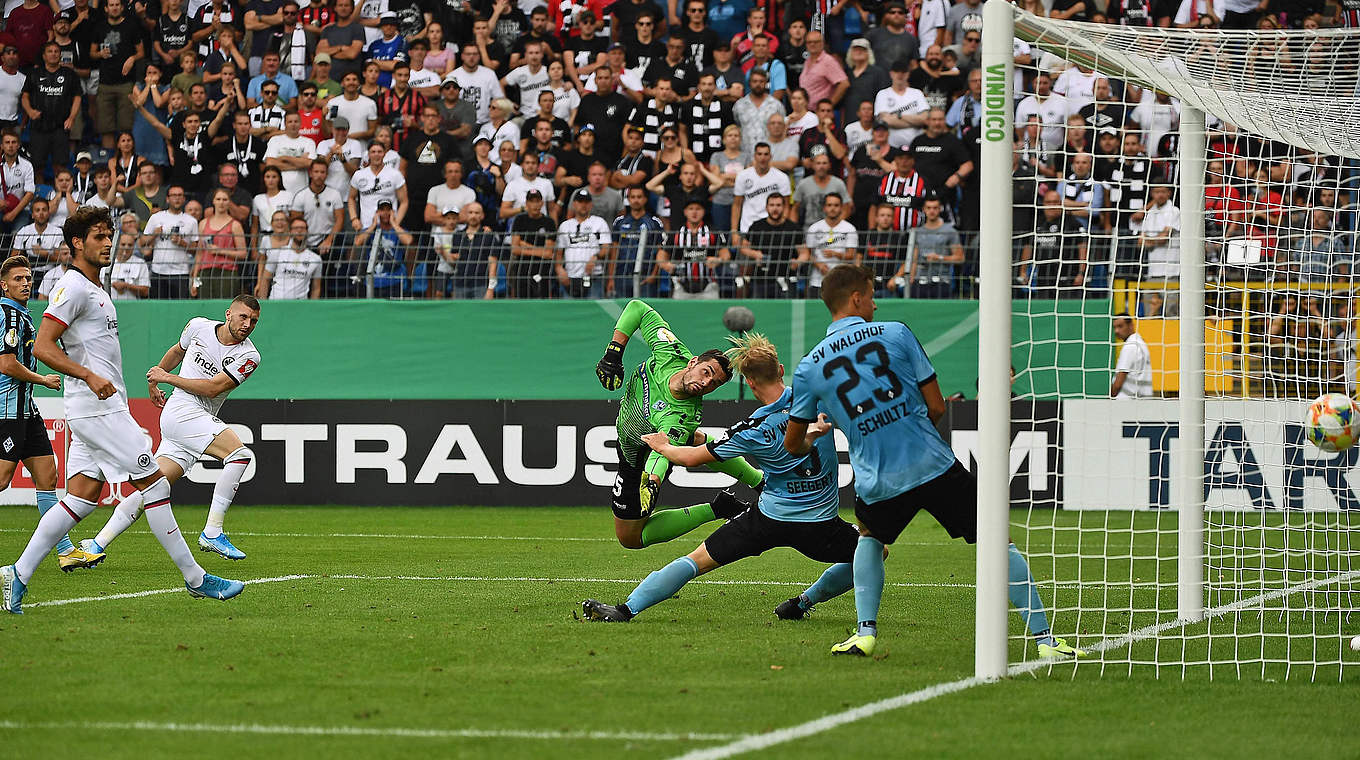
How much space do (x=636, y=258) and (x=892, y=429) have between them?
10.6 m

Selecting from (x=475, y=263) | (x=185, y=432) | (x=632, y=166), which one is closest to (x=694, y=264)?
(x=632, y=166)

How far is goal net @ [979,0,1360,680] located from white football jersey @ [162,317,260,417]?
19.5 ft

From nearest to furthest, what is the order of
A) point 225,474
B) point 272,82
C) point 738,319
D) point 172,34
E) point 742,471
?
point 742,471 < point 225,474 < point 738,319 < point 272,82 < point 172,34

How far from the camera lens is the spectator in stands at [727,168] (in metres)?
18.9

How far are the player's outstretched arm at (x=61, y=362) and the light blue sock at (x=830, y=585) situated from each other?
417 cm

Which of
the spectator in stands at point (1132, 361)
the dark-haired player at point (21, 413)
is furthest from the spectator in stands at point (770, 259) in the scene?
the dark-haired player at point (21, 413)

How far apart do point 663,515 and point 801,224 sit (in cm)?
822

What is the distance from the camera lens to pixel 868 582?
24.9 feet

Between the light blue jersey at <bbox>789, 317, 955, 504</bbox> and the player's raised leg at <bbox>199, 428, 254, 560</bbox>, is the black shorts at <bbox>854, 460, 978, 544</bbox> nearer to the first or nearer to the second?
the light blue jersey at <bbox>789, 317, 955, 504</bbox>

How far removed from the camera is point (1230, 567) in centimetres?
1118

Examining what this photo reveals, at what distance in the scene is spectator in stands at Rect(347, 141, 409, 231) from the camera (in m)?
19.5

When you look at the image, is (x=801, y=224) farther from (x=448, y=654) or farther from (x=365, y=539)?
(x=448, y=654)

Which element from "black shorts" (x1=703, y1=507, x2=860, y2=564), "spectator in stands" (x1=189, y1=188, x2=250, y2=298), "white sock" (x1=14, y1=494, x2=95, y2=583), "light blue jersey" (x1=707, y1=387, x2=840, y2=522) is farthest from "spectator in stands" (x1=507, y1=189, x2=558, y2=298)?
"black shorts" (x1=703, y1=507, x2=860, y2=564)

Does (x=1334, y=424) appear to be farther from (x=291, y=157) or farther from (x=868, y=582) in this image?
(x=291, y=157)
